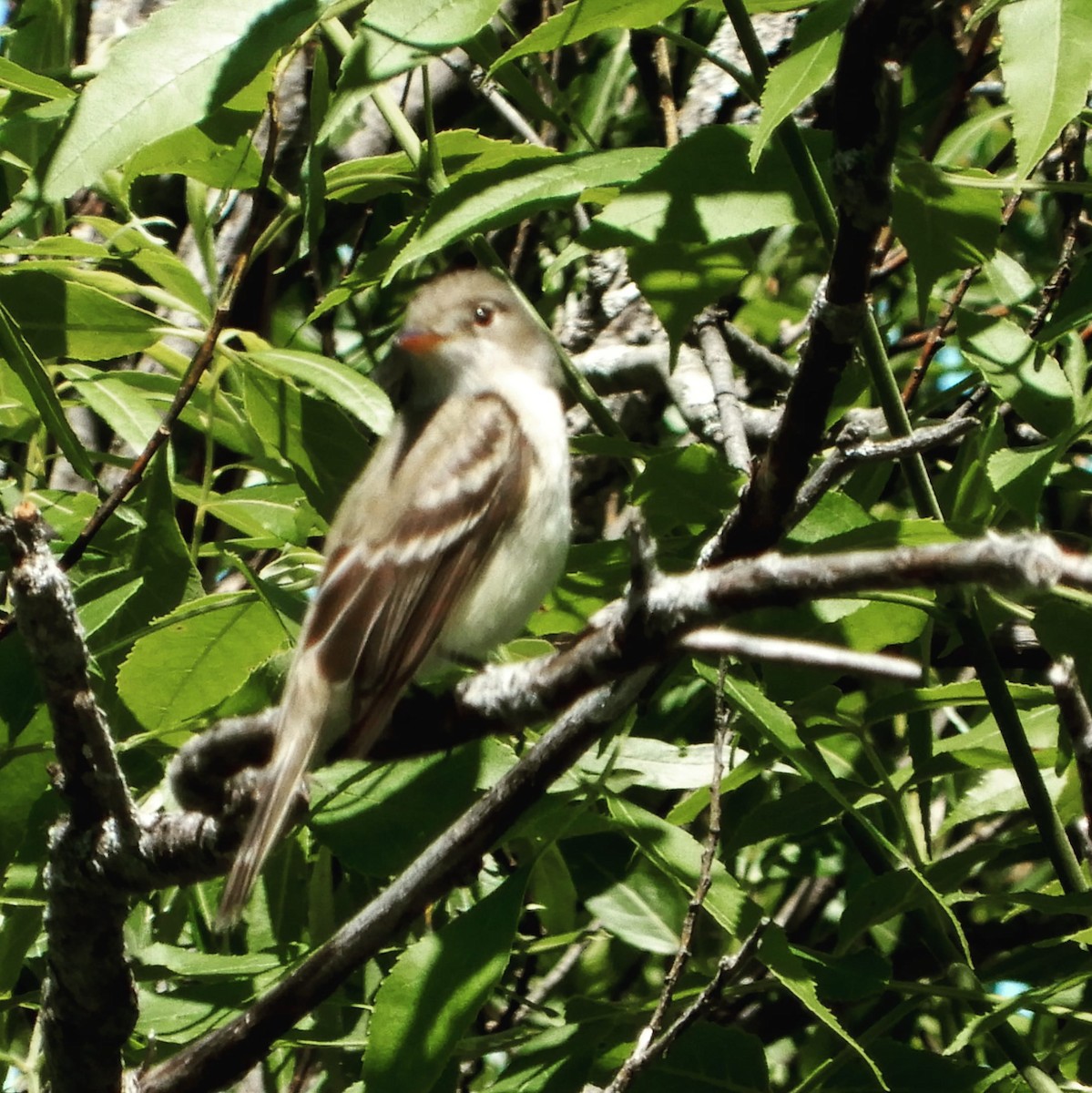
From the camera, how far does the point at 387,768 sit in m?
2.75

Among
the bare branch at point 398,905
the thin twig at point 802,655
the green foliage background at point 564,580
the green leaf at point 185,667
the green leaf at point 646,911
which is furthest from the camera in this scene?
the green leaf at point 646,911

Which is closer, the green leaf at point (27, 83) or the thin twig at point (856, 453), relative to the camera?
the thin twig at point (856, 453)

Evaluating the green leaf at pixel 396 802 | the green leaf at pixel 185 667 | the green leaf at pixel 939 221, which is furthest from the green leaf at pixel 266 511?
the green leaf at pixel 939 221

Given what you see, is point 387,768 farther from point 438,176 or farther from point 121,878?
point 438,176

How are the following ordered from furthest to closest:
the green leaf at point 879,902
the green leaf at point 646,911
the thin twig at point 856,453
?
the green leaf at point 646,911
the green leaf at point 879,902
the thin twig at point 856,453

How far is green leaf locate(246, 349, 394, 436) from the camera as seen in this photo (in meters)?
2.70

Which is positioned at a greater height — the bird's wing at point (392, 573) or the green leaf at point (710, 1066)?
the bird's wing at point (392, 573)

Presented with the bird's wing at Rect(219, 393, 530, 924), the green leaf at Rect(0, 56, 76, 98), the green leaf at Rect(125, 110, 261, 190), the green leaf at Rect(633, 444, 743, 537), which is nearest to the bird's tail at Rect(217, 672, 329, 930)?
the bird's wing at Rect(219, 393, 530, 924)

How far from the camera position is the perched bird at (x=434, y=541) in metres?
2.72

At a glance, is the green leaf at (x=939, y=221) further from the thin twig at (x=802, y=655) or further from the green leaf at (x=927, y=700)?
the thin twig at (x=802, y=655)

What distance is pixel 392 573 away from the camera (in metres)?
3.16

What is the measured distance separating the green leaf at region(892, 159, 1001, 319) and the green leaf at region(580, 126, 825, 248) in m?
0.20

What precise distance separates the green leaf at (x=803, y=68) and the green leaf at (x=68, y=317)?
1456 millimetres

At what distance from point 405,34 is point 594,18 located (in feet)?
1.01
